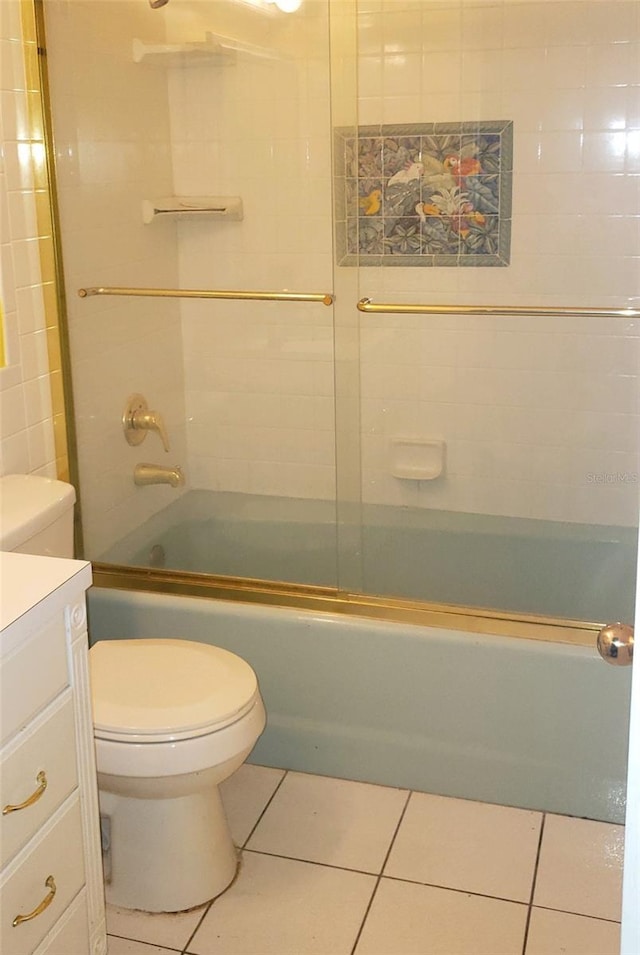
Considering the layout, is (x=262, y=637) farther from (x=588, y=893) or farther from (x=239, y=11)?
(x=239, y=11)

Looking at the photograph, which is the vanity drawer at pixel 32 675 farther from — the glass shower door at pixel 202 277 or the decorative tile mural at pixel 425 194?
the decorative tile mural at pixel 425 194

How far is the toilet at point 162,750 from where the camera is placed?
1.84 metres

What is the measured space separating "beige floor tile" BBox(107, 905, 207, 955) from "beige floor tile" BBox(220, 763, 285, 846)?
0.24 meters

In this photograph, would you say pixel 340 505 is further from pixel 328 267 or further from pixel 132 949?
pixel 132 949

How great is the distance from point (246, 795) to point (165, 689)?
50 centimetres

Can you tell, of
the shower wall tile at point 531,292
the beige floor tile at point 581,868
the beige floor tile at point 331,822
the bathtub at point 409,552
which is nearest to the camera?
the beige floor tile at point 581,868

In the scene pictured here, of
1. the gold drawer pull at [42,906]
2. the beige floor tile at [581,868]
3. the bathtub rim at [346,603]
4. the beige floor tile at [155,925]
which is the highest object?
the bathtub rim at [346,603]

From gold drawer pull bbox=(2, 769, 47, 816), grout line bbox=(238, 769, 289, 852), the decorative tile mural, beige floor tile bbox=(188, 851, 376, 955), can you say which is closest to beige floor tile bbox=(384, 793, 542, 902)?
beige floor tile bbox=(188, 851, 376, 955)

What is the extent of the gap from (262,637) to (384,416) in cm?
75

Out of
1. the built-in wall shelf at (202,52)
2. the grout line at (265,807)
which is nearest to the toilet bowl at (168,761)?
the grout line at (265,807)

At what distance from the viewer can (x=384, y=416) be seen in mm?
2791

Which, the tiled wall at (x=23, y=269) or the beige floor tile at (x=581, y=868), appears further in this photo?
the tiled wall at (x=23, y=269)

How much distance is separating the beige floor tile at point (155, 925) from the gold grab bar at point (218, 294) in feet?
4.81

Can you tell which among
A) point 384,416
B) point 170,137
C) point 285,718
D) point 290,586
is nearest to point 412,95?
point 170,137
